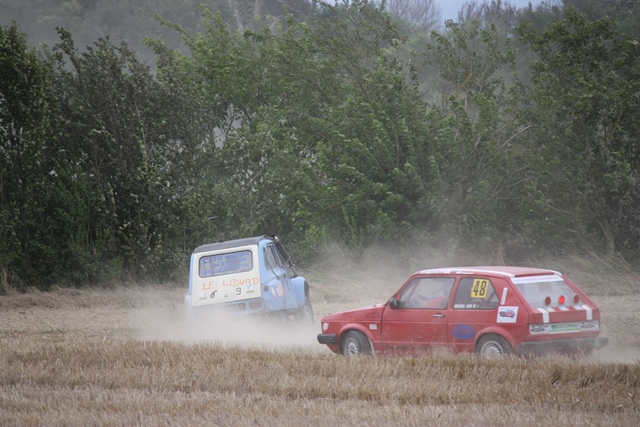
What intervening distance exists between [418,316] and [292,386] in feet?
10.1

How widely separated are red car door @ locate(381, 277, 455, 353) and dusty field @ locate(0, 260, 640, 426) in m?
0.63

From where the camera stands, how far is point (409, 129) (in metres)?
30.1

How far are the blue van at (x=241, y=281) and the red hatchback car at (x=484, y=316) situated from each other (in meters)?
3.75

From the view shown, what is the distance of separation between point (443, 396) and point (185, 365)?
3.57 m

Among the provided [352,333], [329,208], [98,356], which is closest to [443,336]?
[352,333]

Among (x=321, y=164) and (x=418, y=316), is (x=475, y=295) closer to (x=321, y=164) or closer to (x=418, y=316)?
(x=418, y=316)

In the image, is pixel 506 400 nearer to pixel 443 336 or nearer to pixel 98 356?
pixel 443 336

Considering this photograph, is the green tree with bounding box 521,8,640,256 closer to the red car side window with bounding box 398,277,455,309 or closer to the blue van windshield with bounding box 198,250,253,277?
the blue van windshield with bounding box 198,250,253,277

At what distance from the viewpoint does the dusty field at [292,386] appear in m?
7.95

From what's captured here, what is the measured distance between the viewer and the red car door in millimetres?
11883

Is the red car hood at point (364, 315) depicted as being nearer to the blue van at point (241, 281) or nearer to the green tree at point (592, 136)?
the blue van at point (241, 281)

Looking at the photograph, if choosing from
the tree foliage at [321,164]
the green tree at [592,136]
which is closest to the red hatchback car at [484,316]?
the tree foliage at [321,164]

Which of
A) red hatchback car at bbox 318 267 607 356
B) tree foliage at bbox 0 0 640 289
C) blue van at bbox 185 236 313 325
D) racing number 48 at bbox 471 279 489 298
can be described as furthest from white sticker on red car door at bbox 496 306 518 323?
tree foliage at bbox 0 0 640 289

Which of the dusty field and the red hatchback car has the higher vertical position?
the red hatchback car
